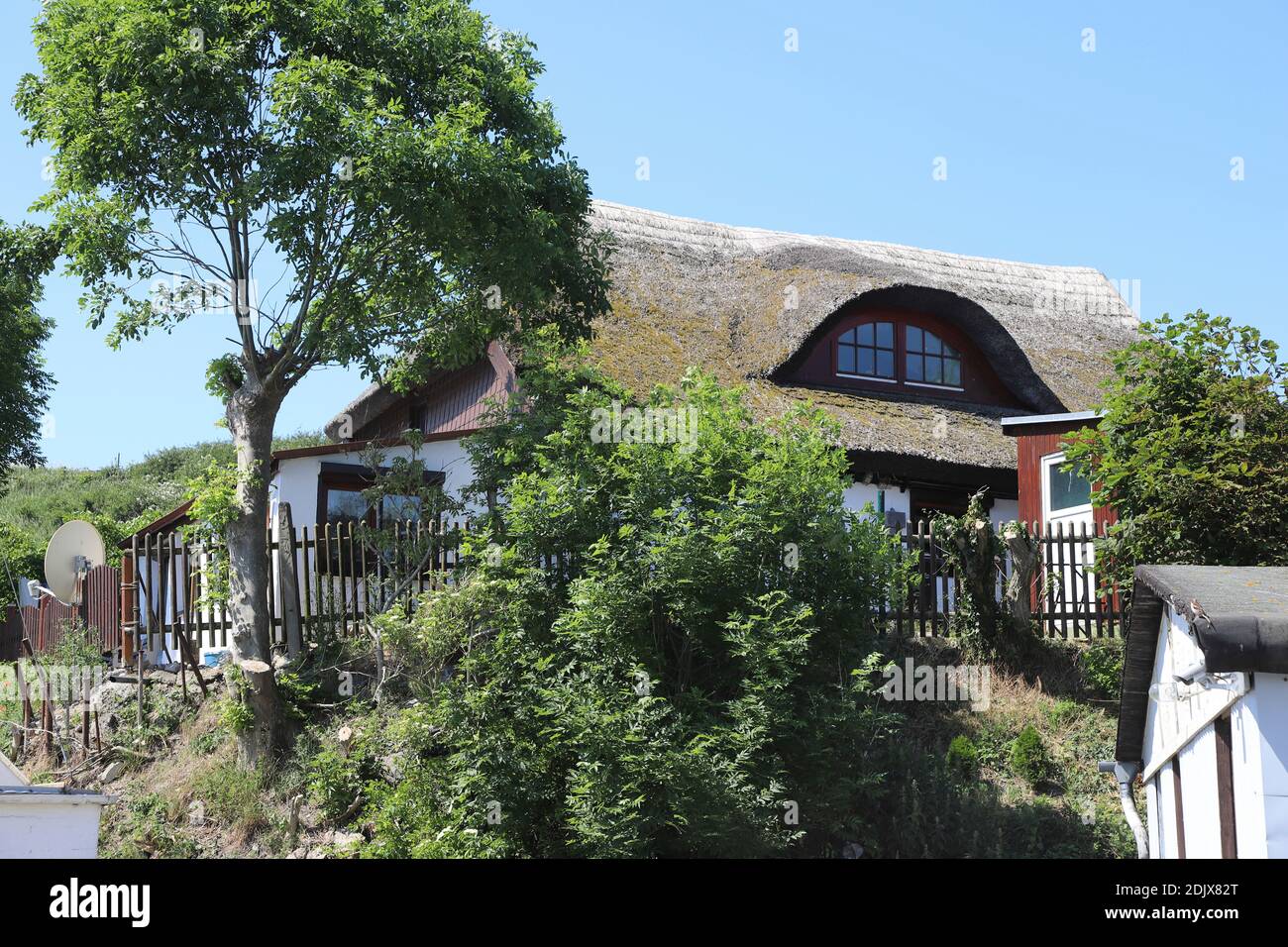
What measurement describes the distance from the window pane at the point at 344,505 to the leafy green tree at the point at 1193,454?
9695 millimetres

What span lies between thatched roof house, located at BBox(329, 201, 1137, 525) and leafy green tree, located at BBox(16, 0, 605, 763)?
3494 millimetres

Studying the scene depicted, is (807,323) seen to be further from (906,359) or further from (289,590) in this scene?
(289,590)

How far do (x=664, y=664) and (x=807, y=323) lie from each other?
9.23 metres

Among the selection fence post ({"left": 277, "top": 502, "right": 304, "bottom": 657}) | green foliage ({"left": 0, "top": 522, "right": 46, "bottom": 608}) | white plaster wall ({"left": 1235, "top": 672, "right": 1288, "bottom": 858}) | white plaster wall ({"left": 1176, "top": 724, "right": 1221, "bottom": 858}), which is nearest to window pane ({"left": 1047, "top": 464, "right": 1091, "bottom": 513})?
white plaster wall ({"left": 1176, "top": 724, "right": 1221, "bottom": 858})

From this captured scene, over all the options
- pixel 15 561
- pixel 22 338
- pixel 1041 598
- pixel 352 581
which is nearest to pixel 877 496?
pixel 1041 598

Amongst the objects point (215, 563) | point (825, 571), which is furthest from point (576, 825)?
point (215, 563)

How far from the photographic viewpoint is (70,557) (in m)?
17.4

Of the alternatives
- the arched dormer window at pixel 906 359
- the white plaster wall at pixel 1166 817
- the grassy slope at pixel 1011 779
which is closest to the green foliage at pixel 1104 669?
the grassy slope at pixel 1011 779

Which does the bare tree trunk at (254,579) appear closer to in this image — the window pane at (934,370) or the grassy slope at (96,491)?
the window pane at (934,370)

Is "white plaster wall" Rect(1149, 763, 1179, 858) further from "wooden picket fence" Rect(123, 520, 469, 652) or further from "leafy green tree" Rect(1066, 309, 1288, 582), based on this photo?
"wooden picket fence" Rect(123, 520, 469, 652)

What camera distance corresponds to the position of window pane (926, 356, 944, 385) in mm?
20844

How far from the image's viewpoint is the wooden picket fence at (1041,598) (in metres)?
14.7
